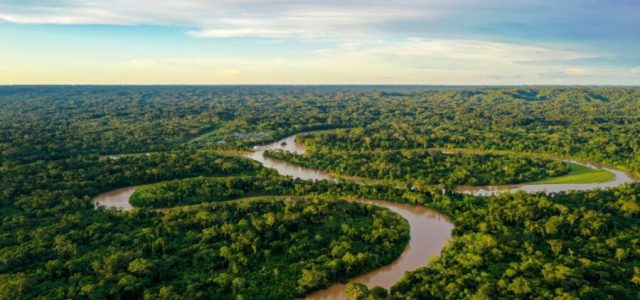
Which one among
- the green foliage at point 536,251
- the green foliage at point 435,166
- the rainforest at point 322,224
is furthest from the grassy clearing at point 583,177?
the green foliage at point 536,251

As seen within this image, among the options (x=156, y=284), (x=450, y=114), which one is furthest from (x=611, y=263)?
(x=450, y=114)

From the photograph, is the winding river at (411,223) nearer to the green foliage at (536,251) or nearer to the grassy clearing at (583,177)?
the grassy clearing at (583,177)

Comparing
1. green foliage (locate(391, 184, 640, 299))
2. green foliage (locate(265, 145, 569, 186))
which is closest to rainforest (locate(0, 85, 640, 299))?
green foliage (locate(391, 184, 640, 299))

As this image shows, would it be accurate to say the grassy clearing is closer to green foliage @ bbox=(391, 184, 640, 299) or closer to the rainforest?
the rainforest

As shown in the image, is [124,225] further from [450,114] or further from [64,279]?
[450,114]

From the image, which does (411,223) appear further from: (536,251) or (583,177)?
(583,177)
